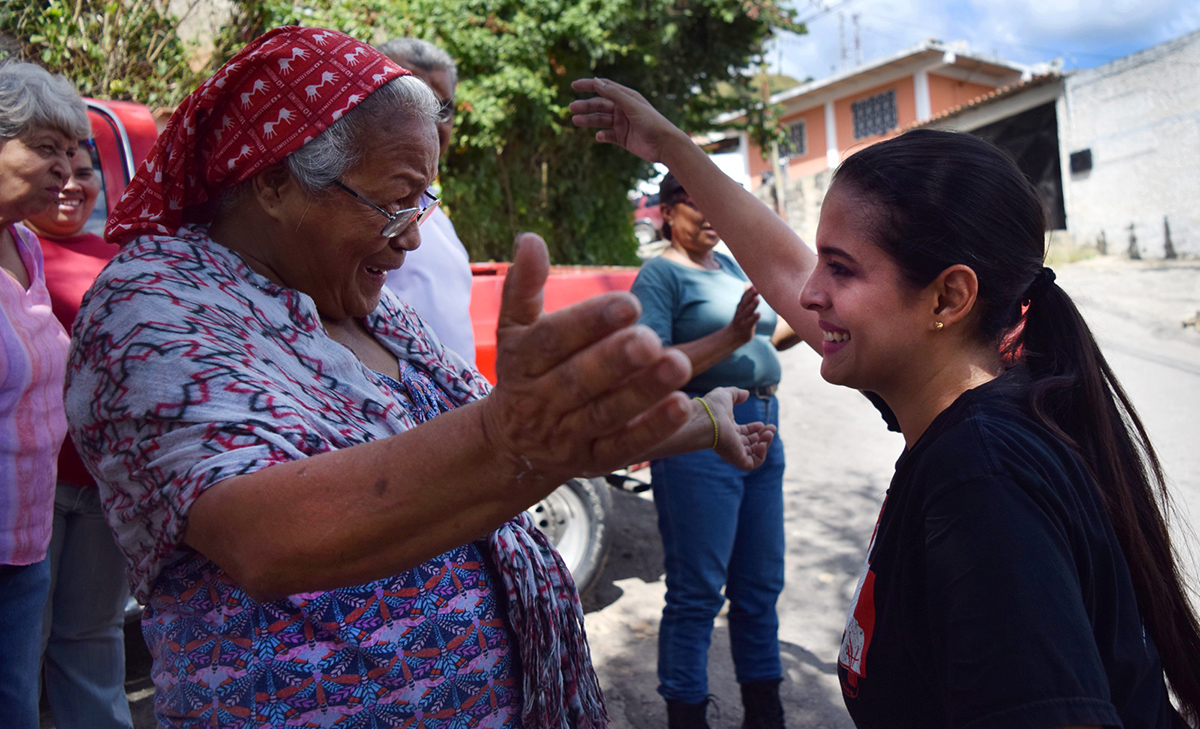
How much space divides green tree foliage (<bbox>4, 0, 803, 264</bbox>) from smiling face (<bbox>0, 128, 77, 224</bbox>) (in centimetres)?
560

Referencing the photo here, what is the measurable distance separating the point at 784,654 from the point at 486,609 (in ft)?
9.85

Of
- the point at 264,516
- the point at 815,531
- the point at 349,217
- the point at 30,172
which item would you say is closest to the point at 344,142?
the point at 349,217

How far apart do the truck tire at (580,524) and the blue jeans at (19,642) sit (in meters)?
2.46

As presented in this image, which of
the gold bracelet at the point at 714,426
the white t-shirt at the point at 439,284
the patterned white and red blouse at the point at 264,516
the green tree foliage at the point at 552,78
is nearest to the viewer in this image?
the patterned white and red blouse at the point at 264,516

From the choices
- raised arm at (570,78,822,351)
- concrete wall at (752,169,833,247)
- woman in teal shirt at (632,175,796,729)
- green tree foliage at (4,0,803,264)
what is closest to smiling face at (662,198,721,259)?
woman in teal shirt at (632,175,796,729)

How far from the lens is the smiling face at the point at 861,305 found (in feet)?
4.92

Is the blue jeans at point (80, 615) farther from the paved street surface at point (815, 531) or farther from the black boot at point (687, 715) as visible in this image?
the black boot at point (687, 715)

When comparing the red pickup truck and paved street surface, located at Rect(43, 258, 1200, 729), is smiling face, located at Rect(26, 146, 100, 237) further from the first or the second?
paved street surface, located at Rect(43, 258, 1200, 729)

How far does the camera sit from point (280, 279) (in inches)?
58.2

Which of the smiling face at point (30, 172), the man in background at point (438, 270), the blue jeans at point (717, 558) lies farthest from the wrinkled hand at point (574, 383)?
the blue jeans at point (717, 558)

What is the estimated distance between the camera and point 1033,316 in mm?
1531

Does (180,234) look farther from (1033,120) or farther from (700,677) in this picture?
(1033,120)

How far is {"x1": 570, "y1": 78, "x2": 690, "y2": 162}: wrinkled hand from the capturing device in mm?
1987

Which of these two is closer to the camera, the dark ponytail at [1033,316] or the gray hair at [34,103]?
the dark ponytail at [1033,316]
